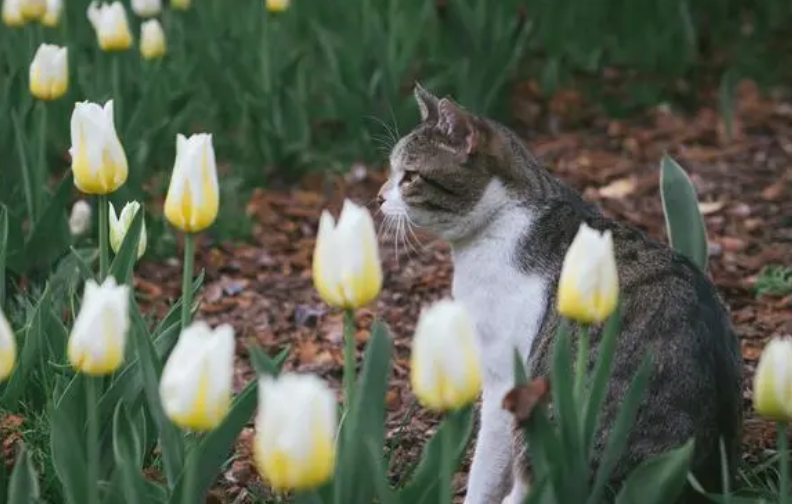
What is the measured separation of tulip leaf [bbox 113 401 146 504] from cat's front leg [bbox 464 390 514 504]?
0.84m

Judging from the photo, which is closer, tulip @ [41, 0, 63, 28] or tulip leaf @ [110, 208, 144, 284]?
tulip leaf @ [110, 208, 144, 284]

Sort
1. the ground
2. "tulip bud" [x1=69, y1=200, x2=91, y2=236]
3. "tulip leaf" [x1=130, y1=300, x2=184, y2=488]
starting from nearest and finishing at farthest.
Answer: "tulip leaf" [x1=130, y1=300, x2=184, y2=488]
the ground
"tulip bud" [x1=69, y1=200, x2=91, y2=236]

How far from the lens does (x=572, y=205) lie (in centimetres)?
360

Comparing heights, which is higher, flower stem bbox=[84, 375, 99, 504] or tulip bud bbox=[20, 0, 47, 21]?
tulip bud bbox=[20, 0, 47, 21]

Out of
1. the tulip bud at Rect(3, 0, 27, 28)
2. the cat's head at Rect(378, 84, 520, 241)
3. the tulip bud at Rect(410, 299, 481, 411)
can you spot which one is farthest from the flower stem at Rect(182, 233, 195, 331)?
the tulip bud at Rect(3, 0, 27, 28)

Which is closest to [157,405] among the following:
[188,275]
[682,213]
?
[188,275]

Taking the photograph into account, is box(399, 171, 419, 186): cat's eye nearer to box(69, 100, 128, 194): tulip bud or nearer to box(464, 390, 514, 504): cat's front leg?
box(464, 390, 514, 504): cat's front leg

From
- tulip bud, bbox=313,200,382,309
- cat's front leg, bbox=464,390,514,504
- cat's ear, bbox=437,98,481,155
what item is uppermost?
Result: cat's ear, bbox=437,98,481,155

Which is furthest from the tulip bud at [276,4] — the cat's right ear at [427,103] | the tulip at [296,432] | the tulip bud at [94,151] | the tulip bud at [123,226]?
the tulip at [296,432]

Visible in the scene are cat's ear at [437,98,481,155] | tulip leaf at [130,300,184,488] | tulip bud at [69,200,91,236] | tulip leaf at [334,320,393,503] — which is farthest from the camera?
tulip bud at [69,200,91,236]

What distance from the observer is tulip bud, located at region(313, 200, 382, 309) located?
2232 millimetres

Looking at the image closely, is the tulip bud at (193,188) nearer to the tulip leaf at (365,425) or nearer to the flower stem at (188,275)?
the flower stem at (188,275)

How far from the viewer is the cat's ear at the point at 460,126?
3547 mm

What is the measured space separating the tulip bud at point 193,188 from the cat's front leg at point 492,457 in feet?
3.33
